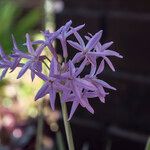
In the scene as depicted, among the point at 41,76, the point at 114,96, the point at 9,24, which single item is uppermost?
the point at 9,24

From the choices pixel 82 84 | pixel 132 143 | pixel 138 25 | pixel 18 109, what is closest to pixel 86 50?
pixel 82 84

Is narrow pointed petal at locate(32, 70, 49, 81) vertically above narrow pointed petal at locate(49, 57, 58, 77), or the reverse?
narrow pointed petal at locate(49, 57, 58, 77)

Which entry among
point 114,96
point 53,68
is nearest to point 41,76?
point 53,68

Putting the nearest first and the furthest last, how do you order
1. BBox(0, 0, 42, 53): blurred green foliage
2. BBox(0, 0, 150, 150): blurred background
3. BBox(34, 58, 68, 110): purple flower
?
BBox(34, 58, 68, 110): purple flower
BBox(0, 0, 150, 150): blurred background
BBox(0, 0, 42, 53): blurred green foliage

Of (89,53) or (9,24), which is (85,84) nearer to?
(89,53)

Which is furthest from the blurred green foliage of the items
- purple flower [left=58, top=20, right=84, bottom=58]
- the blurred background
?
purple flower [left=58, top=20, right=84, bottom=58]

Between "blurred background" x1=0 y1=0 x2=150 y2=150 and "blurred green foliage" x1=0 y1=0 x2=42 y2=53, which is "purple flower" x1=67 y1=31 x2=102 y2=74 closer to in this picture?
"blurred background" x1=0 y1=0 x2=150 y2=150

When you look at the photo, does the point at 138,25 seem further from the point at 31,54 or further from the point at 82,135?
the point at 31,54

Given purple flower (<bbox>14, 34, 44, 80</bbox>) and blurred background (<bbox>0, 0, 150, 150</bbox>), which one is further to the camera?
blurred background (<bbox>0, 0, 150, 150</bbox>)

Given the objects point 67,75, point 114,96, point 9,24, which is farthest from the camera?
point 9,24

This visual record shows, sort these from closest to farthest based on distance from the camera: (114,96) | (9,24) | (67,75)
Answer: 1. (67,75)
2. (114,96)
3. (9,24)

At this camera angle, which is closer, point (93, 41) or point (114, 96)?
point (93, 41)
